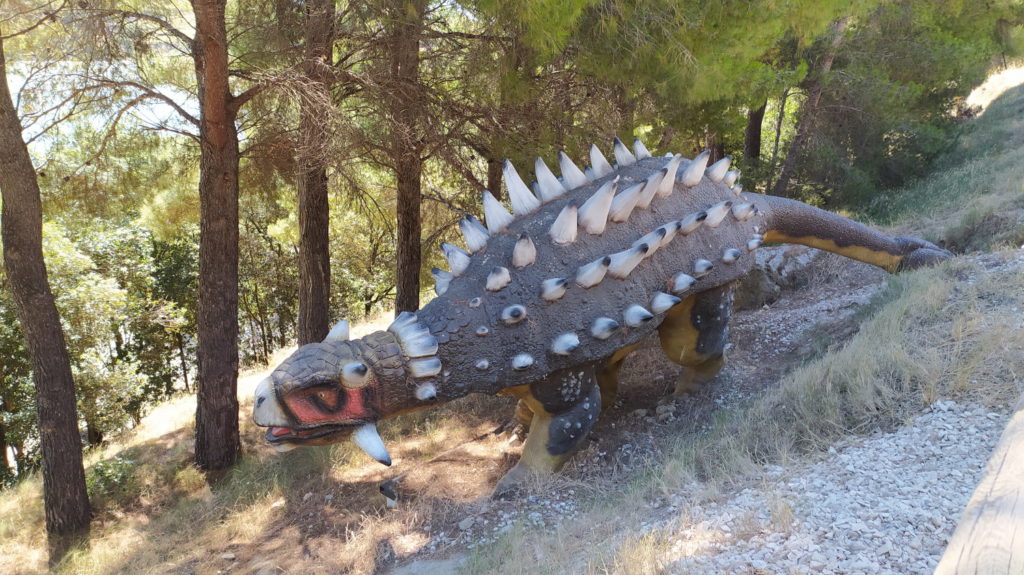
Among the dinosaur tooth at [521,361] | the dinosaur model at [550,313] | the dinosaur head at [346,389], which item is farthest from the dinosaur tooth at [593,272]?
the dinosaur head at [346,389]

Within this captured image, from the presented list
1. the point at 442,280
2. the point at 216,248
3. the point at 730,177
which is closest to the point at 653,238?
the point at 442,280

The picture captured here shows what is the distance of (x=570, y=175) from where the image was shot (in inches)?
173

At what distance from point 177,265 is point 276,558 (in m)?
14.8

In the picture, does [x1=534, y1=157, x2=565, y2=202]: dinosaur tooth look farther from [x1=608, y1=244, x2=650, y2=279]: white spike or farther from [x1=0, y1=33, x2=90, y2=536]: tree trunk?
[x1=0, y1=33, x2=90, y2=536]: tree trunk

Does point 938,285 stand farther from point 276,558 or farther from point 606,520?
point 276,558

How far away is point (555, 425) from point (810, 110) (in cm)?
923

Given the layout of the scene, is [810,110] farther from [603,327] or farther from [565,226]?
[603,327]

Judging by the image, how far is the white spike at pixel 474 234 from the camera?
12.8ft

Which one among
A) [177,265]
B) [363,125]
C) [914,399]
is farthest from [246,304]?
[914,399]

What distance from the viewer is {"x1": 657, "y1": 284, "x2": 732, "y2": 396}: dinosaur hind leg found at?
4383mm

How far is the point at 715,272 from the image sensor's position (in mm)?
4156

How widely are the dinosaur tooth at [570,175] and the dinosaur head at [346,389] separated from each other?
5.44 ft

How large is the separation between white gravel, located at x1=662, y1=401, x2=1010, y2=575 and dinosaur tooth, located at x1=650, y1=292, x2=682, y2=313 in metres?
1.13

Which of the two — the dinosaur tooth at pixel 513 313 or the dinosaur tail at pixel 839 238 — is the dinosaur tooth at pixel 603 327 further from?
the dinosaur tail at pixel 839 238
